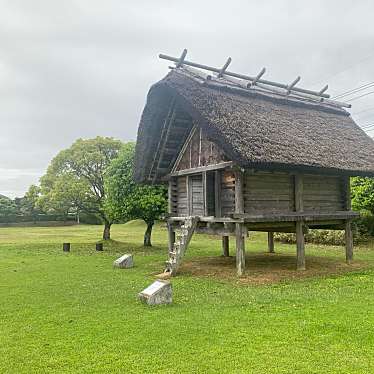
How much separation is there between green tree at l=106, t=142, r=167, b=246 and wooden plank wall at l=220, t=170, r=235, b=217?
8565 millimetres

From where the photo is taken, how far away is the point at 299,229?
571 inches

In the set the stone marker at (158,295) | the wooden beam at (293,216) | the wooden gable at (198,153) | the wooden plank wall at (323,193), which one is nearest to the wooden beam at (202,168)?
the wooden gable at (198,153)

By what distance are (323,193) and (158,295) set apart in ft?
29.5

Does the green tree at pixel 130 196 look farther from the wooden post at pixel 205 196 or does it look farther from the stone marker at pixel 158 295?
the stone marker at pixel 158 295

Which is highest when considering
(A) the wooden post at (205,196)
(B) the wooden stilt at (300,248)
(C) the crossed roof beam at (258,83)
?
(C) the crossed roof beam at (258,83)

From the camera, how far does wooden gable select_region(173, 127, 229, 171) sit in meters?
14.5

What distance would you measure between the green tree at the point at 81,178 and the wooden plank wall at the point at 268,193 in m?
15.8

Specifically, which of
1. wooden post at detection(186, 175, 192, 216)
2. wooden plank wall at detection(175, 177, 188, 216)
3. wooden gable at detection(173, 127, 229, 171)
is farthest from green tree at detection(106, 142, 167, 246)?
wooden post at detection(186, 175, 192, 216)

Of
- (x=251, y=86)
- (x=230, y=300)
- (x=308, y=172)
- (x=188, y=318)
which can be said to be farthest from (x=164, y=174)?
A: (x=188, y=318)

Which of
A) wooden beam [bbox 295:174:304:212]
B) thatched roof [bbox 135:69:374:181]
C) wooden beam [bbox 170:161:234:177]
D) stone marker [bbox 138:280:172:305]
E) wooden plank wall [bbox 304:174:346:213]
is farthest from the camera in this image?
wooden plank wall [bbox 304:174:346:213]

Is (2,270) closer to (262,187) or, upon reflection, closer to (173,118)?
(173,118)

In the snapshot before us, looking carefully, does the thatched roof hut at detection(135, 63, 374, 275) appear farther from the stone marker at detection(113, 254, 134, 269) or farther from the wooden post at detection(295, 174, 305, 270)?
the stone marker at detection(113, 254, 134, 269)

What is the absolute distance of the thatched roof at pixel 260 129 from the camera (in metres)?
12.6

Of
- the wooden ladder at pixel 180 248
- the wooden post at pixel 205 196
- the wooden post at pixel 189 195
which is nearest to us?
the wooden ladder at pixel 180 248
